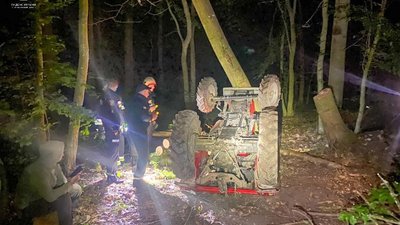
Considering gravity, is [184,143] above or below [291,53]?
below

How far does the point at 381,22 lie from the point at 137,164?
6.62 metres

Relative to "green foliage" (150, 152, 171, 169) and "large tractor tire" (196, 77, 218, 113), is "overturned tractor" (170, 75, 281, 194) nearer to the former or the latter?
"large tractor tire" (196, 77, 218, 113)

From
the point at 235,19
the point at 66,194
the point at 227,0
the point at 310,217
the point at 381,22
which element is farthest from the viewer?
the point at 235,19

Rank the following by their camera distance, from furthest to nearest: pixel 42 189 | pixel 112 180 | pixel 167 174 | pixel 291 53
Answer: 1. pixel 291 53
2. pixel 167 174
3. pixel 112 180
4. pixel 42 189

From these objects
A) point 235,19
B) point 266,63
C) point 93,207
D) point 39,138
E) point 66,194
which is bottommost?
point 93,207

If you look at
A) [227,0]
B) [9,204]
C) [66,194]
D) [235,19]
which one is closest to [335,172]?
[66,194]

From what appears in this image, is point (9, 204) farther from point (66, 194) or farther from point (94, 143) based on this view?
point (94, 143)

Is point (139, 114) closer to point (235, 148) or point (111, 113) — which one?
point (111, 113)

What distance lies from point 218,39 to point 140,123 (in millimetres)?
3330

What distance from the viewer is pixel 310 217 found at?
5.51 meters

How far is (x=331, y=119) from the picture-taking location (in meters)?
9.34

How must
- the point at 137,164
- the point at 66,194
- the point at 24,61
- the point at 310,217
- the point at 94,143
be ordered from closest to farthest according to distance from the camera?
the point at 66,194, the point at 310,217, the point at 24,61, the point at 137,164, the point at 94,143

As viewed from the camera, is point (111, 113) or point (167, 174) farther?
point (167, 174)

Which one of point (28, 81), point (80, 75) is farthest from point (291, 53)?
point (28, 81)
